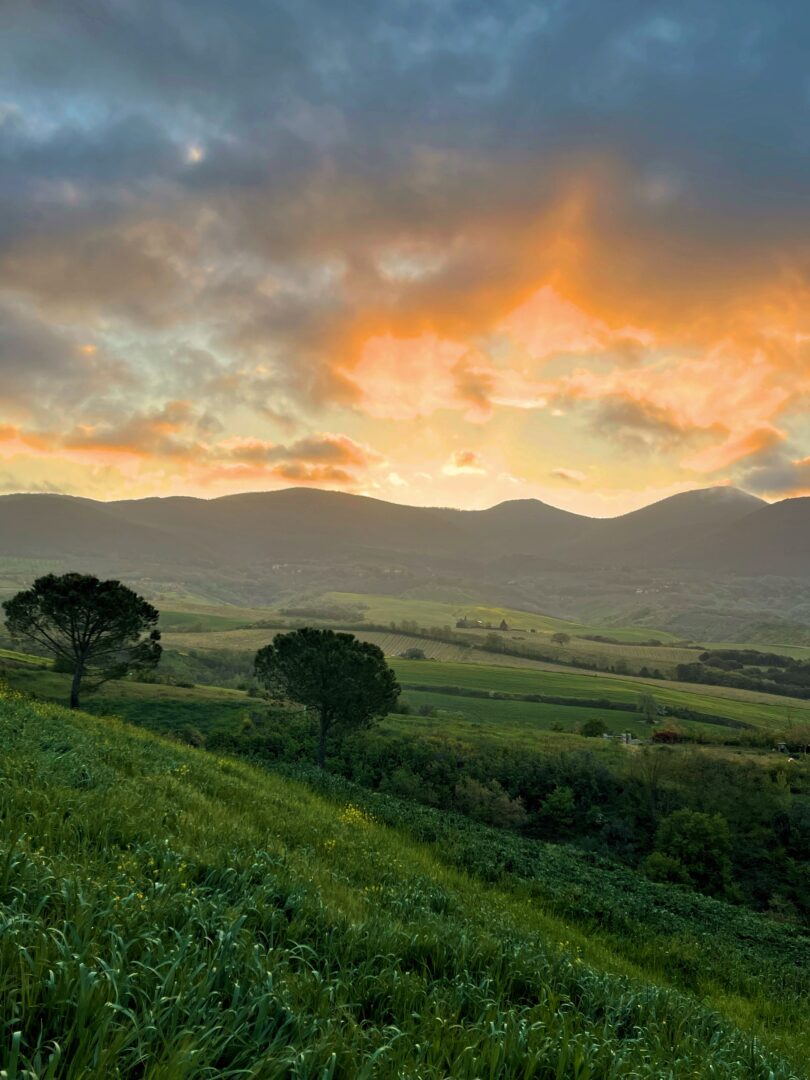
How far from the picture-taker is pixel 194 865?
765cm

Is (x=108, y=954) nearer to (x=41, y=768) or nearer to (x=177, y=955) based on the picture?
(x=177, y=955)

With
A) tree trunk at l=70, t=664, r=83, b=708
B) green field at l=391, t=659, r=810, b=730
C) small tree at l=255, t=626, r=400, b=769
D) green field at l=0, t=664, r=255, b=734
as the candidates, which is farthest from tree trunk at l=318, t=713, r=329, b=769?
green field at l=391, t=659, r=810, b=730

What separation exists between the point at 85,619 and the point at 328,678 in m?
22.7

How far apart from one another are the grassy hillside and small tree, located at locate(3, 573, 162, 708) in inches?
1600

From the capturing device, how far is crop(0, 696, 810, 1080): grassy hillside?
3.83 metres

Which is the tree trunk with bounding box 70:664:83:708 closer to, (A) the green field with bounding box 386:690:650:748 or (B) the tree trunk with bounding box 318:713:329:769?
(B) the tree trunk with bounding box 318:713:329:769

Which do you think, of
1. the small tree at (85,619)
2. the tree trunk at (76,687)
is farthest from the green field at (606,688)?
the tree trunk at (76,687)

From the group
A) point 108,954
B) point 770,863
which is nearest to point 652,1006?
point 108,954

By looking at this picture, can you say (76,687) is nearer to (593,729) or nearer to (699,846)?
(699,846)

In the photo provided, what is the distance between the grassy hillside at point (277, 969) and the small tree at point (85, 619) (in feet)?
133

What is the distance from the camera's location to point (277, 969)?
208 inches

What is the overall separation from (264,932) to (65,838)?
125 inches

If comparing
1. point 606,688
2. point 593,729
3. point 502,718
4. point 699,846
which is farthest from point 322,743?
point 606,688

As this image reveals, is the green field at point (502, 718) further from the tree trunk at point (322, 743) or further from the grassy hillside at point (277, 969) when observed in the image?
the grassy hillside at point (277, 969)
